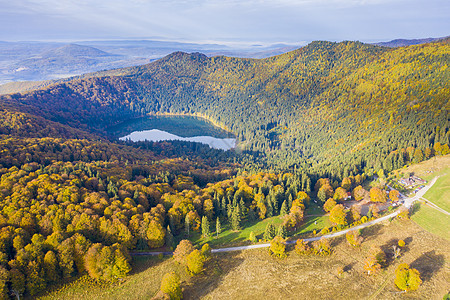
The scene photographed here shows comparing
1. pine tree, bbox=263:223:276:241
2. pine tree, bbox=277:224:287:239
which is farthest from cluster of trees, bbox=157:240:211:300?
pine tree, bbox=277:224:287:239

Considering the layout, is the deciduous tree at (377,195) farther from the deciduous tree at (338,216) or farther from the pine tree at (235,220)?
the pine tree at (235,220)

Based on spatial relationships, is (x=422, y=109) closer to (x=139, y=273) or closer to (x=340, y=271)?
(x=340, y=271)

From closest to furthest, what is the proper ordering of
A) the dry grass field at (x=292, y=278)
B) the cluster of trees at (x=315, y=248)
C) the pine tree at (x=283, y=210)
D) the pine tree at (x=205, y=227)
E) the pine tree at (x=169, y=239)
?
the dry grass field at (x=292, y=278) < the cluster of trees at (x=315, y=248) < the pine tree at (x=169, y=239) < the pine tree at (x=205, y=227) < the pine tree at (x=283, y=210)

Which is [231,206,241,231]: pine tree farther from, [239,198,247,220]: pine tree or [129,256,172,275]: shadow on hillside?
[129,256,172,275]: shadow on hillside

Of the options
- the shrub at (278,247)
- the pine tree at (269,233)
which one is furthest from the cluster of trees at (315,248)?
the pine tree at (269,233)

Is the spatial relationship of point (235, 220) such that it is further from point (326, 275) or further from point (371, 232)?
point (371, 232)

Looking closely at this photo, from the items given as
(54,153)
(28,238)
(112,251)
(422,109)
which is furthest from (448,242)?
(54,153)
